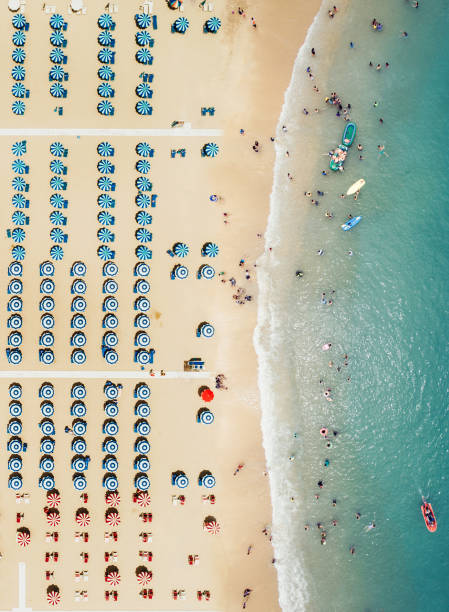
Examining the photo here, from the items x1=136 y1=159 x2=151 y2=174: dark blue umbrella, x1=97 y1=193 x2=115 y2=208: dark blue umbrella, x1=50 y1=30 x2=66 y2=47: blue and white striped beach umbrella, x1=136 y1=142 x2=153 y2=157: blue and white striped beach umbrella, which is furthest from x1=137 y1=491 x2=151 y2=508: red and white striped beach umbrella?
x1=50 y1=30 x2=66 y2=47: blue and white striped beach umbrella

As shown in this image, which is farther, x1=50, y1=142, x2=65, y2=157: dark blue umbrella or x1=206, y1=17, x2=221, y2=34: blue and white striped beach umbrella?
x1=206, y1=17, x2=221, y2=34: blue and white striped beach umbrella

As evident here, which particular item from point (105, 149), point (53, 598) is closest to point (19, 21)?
point (105, 149)

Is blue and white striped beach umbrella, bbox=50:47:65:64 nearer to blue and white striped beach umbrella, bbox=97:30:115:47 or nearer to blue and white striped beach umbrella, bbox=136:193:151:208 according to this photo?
blue and white striped beach umbrella, bbox=97:30:115:47

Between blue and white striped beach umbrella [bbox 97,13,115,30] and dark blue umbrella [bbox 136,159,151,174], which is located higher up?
blue and white striped beach umbrella [bbox 97,13,115,30]

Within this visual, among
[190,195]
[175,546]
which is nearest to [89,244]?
[190,195]

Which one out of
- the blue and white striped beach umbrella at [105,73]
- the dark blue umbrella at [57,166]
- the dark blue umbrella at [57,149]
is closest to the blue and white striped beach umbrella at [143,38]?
the blue and white striped beach umbrella at [105,73]

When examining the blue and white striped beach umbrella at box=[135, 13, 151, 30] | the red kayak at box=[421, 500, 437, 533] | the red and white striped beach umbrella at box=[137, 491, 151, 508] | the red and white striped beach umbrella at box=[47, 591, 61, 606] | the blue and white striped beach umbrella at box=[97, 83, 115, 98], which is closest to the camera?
the red and white striped beach umbrella at box=[137, 491, 151, 508]

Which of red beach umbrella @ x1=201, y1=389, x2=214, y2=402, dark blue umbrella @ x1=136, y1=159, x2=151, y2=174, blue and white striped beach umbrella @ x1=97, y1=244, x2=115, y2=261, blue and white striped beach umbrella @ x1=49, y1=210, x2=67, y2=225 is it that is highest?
dark blue umbrella @ x1=136, y1=159, x2=151, y2=174

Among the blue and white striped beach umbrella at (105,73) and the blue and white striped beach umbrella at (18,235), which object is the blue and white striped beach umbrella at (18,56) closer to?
the blue and white striped beach umbrella at (105,73)

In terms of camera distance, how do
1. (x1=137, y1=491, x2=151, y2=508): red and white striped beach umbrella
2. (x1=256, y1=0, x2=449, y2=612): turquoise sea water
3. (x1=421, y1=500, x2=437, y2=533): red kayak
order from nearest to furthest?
1. (x1=137, y1=491, x2=151, y2=508): red and white striped beach umbrella
2. (x1=256, y1=0, x2=449, y2=612): turquoise sea water
3. (x1=421, y1=500, x2=437, y2=533): red kayak
